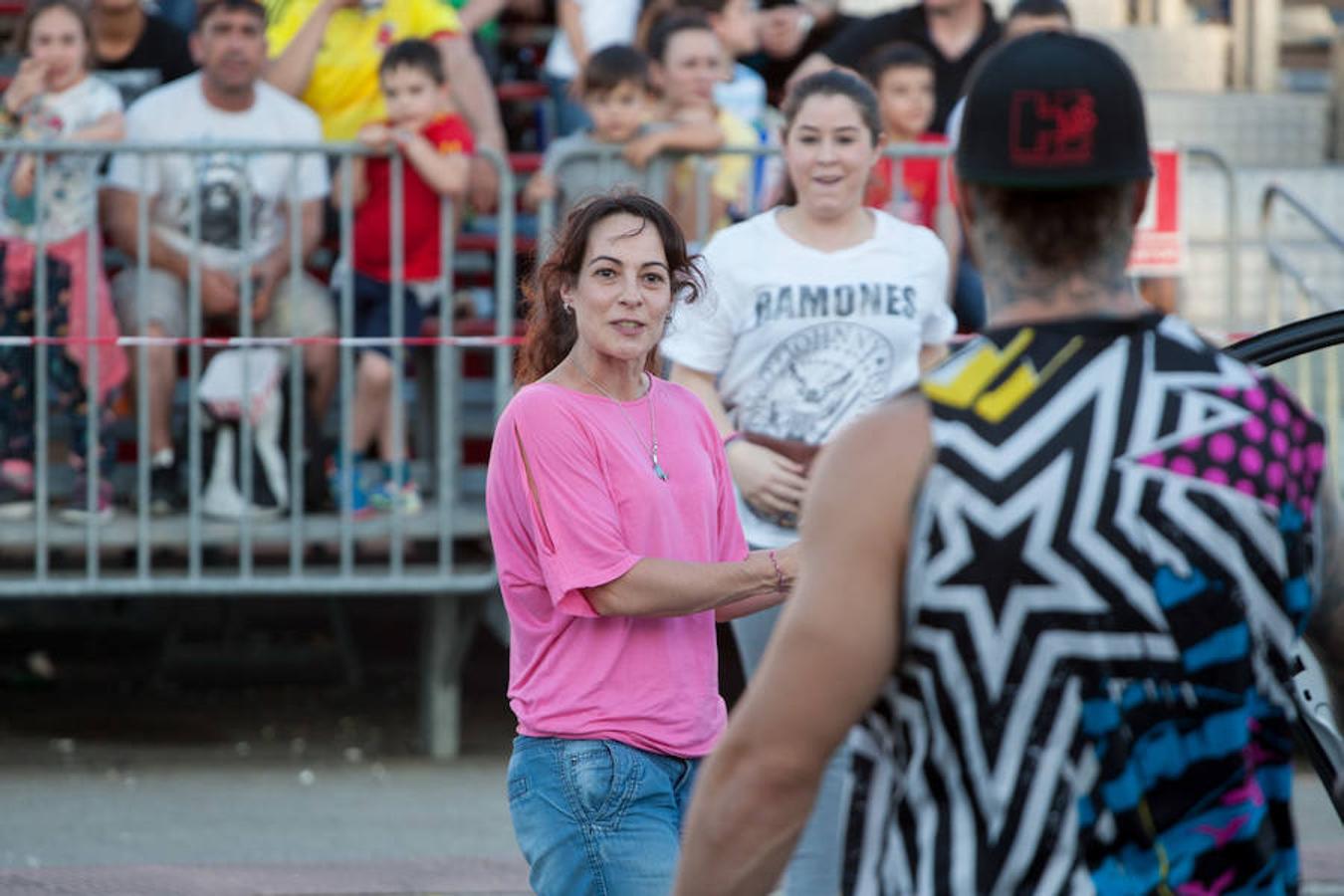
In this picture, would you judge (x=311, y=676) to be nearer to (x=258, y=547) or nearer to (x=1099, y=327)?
(x=258, y=547)

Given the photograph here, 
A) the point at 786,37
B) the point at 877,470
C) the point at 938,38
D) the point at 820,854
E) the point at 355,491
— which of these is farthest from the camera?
the point at 786,37

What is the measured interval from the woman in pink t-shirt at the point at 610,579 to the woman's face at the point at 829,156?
133cm

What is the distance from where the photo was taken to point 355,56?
848 centimetres

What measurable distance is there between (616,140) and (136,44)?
207 cm

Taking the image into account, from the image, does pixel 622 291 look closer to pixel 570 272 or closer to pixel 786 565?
pixel 570 272

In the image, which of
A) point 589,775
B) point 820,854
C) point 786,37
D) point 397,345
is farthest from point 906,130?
point 589,775

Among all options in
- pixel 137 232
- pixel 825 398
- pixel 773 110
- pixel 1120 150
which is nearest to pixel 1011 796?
pixel 1120 150

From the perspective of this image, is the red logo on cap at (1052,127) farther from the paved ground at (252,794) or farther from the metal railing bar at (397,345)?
the metal railing bar at (397,345)

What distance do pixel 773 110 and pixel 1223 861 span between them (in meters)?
7.46

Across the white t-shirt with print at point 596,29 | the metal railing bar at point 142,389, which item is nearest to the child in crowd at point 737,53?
the white t-shirt with print at point 596,29

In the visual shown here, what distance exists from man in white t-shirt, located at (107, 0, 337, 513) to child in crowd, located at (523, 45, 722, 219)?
2.58ft

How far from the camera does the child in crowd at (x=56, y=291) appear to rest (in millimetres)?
7520

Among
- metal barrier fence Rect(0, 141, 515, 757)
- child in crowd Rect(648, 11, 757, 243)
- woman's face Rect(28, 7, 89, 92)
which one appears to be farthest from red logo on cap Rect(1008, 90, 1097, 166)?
woman's face Rect(28, 7, 89, 92)

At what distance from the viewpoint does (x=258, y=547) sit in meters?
7.94
